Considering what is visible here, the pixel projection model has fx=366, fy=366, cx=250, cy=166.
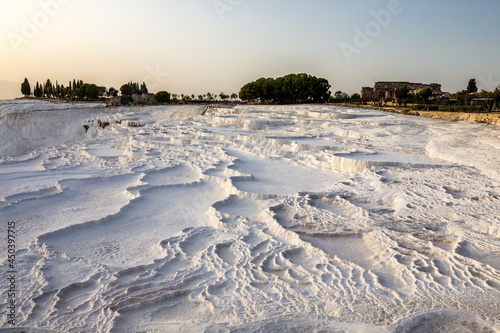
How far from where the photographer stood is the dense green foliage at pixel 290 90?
43.2 m

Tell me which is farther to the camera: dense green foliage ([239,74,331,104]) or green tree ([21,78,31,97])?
A: green tree ([21,78,31,97])

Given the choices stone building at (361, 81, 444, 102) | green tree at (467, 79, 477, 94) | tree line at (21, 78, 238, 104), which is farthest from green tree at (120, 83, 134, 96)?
green tree at (467, 79, 477, 94)

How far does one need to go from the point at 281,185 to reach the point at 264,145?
4871 mm

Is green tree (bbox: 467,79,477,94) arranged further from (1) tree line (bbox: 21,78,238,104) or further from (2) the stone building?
(1) tree line (bbox: 21,78,238,104)

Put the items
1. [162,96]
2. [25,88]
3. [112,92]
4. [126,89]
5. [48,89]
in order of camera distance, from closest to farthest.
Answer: [162,96], [126,89], [112,92], [25,88], [48,89]

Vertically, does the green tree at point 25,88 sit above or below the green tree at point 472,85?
below

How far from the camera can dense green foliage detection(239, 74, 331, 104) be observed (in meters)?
43.2

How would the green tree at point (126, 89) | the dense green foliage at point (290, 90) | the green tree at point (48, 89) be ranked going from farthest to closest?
the green tree at point (48, 89), the green tree at point (126, 89), the dense green foliage at point (290, 90)

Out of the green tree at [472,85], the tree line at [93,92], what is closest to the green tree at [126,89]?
the tree line at [93,92]

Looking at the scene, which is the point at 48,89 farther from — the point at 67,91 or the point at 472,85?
the point at 472,85

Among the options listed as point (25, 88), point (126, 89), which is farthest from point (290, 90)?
point (25, 88)

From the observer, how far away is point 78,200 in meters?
6.45

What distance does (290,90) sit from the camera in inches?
1706

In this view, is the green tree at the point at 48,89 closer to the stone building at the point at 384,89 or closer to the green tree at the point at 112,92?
the green tree at the point at 112,92
